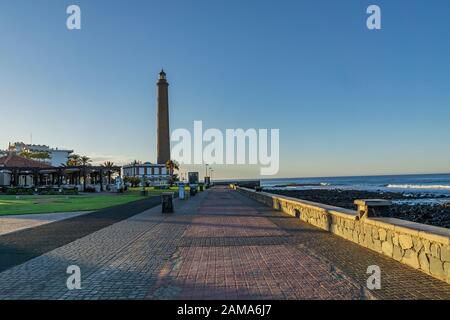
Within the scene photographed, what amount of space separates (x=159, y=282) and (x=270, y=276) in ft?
5.49

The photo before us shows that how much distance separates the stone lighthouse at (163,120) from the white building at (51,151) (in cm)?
3716

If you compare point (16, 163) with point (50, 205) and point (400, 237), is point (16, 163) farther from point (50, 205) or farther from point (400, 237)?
point (400, 237)

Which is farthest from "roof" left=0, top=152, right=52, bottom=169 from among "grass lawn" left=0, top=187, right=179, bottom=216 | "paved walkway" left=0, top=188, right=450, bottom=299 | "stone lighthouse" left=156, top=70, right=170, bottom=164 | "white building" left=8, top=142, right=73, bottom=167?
"white building" left=8, top=142, right=73, bottom=167

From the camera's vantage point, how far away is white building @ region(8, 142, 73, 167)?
101581 mm

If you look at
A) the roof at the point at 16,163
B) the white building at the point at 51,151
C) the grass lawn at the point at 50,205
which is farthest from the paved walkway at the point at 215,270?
the white building at the point at 51,151

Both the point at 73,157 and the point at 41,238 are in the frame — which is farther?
the point at 73,157

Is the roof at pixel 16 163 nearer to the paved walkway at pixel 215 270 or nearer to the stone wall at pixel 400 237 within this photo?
the paved walkway at pixel 215 270

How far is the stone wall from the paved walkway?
0.64 feet

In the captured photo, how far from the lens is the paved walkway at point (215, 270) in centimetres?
477
